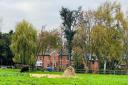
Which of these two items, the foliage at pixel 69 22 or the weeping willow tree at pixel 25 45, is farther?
the foliage at pixel 69 22

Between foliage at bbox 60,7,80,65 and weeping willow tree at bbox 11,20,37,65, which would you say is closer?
weeping willow tree at bbox 11,20,37,65

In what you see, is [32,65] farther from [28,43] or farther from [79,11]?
[79,11]

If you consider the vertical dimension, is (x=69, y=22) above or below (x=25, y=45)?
above

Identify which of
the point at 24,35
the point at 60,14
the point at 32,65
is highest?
the point at 60,14

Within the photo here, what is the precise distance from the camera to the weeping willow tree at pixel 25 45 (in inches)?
3364

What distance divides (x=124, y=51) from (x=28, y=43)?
21.4 metres

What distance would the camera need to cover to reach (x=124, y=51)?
87.0 m

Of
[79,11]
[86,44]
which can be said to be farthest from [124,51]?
[79,11]

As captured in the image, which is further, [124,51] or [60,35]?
[60,35]

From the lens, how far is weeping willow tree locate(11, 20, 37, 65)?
280 ft

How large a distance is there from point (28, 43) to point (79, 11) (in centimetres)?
1912

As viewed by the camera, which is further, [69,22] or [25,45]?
[69,22]

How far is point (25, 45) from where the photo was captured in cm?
8550

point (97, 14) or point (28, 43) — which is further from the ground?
point (97, 14)
